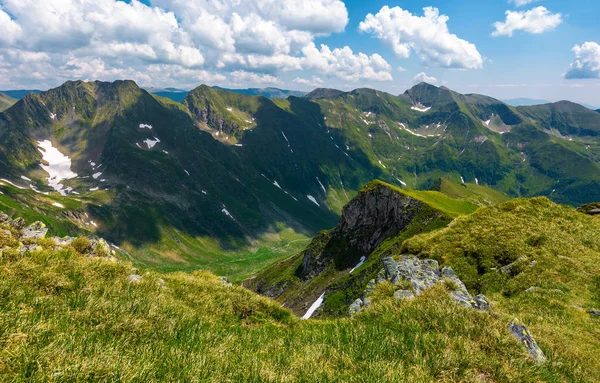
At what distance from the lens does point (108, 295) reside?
8.48 m

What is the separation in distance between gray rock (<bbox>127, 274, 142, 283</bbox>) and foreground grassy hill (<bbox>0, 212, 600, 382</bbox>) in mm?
126

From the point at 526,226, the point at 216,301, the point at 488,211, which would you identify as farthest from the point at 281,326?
the point at 488,211

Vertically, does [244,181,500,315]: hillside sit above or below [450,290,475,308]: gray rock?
below

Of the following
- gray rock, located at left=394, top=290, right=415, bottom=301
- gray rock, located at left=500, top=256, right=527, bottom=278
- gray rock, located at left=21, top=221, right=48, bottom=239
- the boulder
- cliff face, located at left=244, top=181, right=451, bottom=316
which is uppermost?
gray rock, located at left=21, top=221, right=48, bottom=239

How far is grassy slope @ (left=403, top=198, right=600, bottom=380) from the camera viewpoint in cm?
1409

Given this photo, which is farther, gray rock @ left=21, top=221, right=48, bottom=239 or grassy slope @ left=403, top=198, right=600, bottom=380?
gray rock @ left=21, top=221, right=48, bottom=239

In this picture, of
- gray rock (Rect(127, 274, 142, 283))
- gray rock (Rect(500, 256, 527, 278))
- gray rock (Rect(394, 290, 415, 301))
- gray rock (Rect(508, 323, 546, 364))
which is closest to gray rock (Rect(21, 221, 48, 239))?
gray rock (Rect(127, 274, 142, 283))

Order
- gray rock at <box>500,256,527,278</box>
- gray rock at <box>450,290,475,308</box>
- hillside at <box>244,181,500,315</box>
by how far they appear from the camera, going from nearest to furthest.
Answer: gray rock at <box>450,290,475,308</box> → gray rock at <box>500,256,527,278</box> → hillside at <box>244,181,500,315</box>

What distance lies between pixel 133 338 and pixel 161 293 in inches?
172

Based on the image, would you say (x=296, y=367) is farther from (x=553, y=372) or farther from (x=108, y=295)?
(x=553, y=372)

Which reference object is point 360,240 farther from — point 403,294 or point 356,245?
point 403,294

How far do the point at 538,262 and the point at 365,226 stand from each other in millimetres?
55625

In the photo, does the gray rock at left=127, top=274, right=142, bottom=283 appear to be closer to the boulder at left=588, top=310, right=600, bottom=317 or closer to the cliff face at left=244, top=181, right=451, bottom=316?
the boulder at left=588, top=310, right=600, bottom=317

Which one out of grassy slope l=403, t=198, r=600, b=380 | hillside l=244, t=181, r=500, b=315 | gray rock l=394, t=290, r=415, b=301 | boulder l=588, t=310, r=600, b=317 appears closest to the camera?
gray rock l=394, t=290, r=415, b=301
